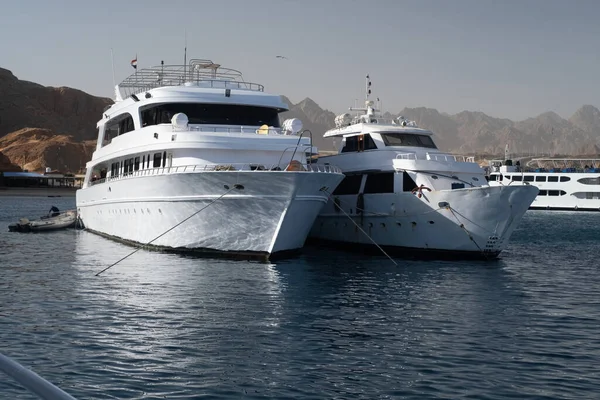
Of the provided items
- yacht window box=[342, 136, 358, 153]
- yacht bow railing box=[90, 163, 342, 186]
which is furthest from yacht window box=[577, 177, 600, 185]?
yacht bow railing box=[90, 163, 342, 186]

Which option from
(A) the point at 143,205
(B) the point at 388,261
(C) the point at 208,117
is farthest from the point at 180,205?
(B) the point at 388,261

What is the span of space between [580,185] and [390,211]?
65014 millimetres

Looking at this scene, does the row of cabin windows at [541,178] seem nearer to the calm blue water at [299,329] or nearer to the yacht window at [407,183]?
the yacht window at [407,183]

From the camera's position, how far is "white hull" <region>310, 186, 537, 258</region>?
28.6 meters

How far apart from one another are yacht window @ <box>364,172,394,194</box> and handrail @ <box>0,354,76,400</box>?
93.7ft

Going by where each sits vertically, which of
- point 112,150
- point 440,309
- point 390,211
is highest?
point 112,150

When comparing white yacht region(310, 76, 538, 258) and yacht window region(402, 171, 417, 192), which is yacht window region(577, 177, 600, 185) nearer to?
white yacht region(310, 76, 538, 258)

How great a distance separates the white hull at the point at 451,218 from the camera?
28594mm

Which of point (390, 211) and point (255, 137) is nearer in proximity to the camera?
point (255, 137)

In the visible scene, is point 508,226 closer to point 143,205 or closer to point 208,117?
point 208,117

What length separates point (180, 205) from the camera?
2655 cm

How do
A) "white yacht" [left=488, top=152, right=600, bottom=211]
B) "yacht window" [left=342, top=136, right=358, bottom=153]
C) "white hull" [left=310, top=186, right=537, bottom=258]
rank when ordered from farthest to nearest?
"white yacht" [left=488, top=152, right=600, bottom=211]
"yacht window" [left=342, top=136, right=358, bottom=153]
"white hull" [left=310, top=186, right=537, bottom=258]

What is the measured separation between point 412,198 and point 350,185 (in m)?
4.87

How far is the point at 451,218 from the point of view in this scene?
95.9ft
